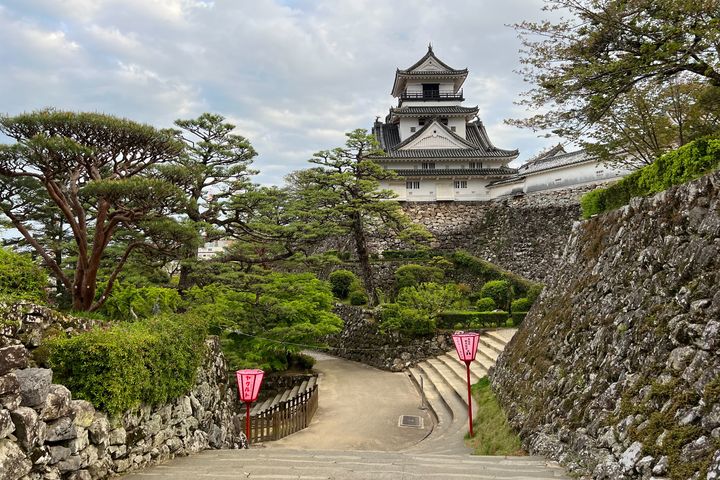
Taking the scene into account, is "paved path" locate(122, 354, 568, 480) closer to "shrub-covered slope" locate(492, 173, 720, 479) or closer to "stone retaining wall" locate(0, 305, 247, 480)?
"stone retaining wall" locate(0, 305, 247, 480)

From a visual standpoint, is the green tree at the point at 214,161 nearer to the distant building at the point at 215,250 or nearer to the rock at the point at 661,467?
the distant building at the point at 215,250

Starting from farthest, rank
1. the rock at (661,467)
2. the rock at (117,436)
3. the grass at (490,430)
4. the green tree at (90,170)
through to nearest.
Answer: the green tree at (90,170), the grass at (490,430), the rock at (117,436), the rock at (661,467)

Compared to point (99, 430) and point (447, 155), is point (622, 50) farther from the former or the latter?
point (447, 155)

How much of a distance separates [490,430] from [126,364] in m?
6.01

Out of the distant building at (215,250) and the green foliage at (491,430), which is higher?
the distant building at (215,250)

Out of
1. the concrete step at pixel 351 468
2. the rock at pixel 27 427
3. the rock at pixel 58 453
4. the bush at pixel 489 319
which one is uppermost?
the rock at pixel 27 427

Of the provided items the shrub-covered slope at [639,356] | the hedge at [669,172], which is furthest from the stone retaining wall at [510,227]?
the shrub-covered slope at [639,356]

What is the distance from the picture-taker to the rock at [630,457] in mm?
3824

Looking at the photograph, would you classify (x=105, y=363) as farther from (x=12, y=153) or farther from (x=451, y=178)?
(x=451, y=178)

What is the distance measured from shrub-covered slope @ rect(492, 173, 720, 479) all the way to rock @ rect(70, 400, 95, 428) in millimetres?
4756

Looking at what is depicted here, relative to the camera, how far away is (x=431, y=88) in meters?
30.2

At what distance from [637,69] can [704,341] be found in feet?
18.9

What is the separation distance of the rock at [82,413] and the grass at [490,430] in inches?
207

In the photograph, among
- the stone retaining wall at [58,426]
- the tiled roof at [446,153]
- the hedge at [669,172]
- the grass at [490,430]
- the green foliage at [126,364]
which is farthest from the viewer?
the tiled roof at [446,153]
